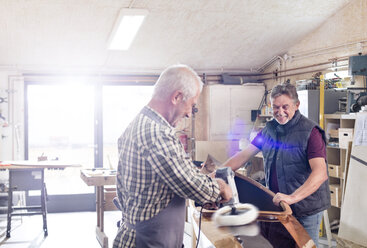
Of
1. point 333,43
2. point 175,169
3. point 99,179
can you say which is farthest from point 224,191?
point 333,43

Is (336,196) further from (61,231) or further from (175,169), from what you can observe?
(175,169)

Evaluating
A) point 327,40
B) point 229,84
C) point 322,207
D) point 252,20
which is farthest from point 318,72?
point 322,207

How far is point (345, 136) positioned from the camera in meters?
4.94

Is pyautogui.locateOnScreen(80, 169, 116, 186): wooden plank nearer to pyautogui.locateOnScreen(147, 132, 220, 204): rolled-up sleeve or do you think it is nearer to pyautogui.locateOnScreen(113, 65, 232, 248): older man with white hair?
pyautogui.locateOnScreen(113, 65, 232, 248): older man with white hair

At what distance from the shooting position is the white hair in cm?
164

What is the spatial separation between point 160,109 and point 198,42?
4.79 meters

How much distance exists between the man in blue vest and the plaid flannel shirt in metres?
0.76

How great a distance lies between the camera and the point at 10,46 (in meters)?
6.09

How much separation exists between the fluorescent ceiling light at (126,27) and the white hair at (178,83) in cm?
357

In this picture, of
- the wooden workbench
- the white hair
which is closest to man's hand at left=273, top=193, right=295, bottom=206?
the white hair

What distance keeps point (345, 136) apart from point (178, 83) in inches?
150

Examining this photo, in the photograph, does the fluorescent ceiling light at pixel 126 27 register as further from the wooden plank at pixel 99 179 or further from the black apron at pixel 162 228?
the black apron at pixel 162 228

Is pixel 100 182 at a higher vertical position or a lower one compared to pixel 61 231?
higher

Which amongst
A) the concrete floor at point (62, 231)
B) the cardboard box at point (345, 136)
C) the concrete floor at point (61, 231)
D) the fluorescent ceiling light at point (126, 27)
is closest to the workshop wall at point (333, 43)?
the cardboard box at point (345, 136)
